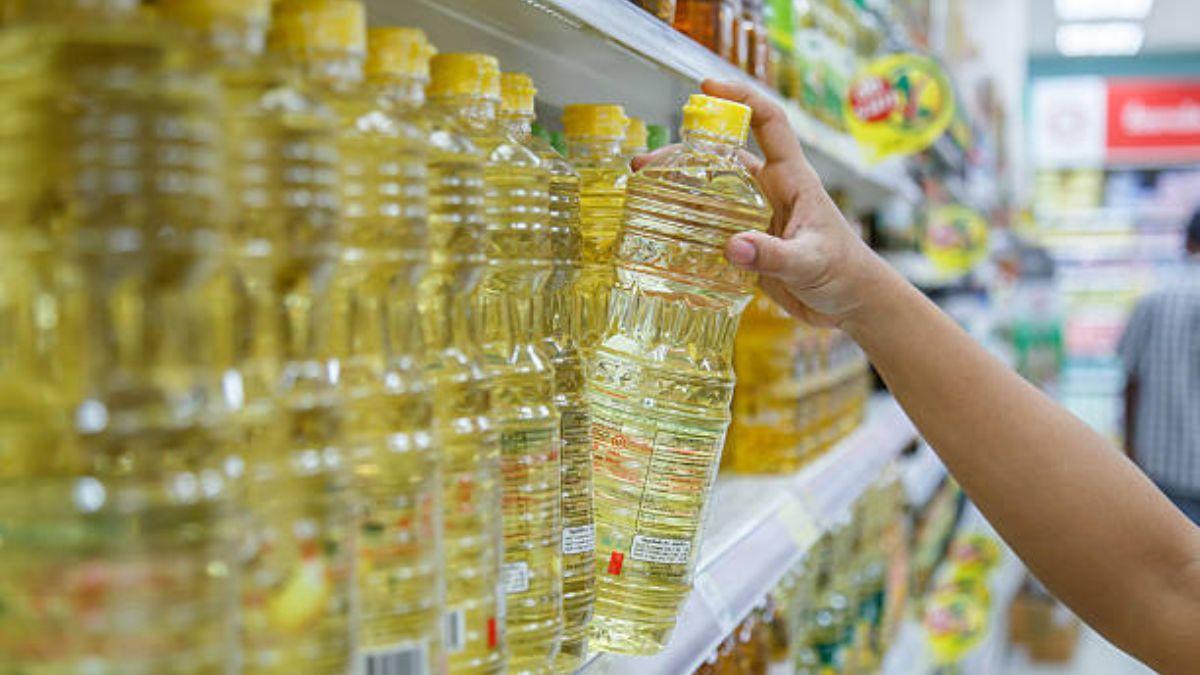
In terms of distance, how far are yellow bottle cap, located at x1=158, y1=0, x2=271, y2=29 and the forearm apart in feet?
3.28

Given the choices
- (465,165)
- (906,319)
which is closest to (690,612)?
(906,319)

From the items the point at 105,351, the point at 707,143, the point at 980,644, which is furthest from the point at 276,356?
the point at 980,644

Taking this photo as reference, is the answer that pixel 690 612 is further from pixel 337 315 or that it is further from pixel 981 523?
pixel 981 523

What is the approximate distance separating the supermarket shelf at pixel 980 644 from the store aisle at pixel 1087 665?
11 centimetres

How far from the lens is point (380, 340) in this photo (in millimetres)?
790

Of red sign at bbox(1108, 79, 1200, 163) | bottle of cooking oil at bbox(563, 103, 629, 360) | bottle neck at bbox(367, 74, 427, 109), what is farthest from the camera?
red sign at bbox(1108, 79, 1200, 163)

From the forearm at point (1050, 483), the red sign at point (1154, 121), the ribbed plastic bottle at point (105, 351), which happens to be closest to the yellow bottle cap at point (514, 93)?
the ribbed plastic bottle at point (105, 351)

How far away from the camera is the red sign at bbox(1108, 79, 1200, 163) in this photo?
12.2 metres

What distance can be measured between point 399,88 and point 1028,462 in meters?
1.08

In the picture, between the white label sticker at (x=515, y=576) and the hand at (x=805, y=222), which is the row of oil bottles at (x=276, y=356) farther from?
the hand at (x=805, y=222)

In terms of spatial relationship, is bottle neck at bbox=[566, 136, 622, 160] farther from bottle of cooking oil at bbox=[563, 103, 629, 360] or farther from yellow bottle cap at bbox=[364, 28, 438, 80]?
yellow bottle cap at bbox=[364, 28, 438, 80]

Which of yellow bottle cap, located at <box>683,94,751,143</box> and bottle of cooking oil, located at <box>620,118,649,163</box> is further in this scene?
bottle of cooking oil, located at <box>620,118,649,163</box>

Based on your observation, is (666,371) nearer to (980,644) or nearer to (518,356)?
(518,356)

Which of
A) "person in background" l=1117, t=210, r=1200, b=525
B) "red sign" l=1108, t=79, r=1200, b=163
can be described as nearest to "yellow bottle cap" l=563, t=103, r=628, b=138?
"person in background" l=1117, t=210, r=1200, b=525
